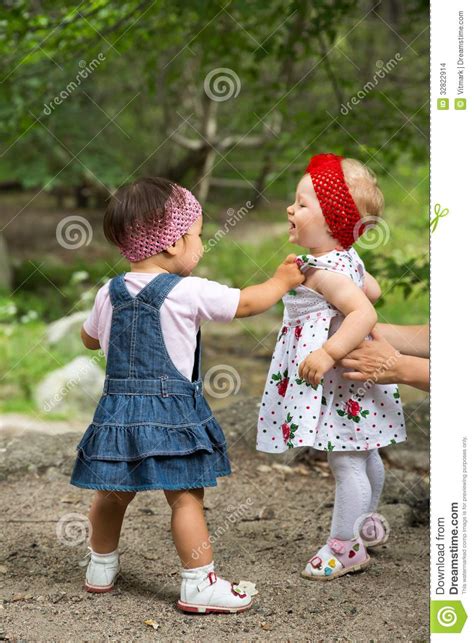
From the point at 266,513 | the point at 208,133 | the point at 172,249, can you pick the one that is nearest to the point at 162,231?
the point at 172,249

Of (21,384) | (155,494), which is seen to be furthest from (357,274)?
(21,384)

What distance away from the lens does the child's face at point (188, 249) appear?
2557mm

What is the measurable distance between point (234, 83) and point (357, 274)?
570 cm

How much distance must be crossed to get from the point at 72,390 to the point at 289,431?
12.4 ft

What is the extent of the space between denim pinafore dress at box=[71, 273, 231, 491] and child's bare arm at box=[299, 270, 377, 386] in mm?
349

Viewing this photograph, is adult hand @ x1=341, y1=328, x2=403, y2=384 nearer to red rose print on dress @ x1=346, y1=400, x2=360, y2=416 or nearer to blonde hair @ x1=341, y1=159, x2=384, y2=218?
red rose print on dress @ x1=346, y1=400, x2=360, y2=416

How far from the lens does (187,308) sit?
8.20 feet

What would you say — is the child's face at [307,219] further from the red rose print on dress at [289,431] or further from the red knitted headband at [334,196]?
the red rose print on dress at [289,431]

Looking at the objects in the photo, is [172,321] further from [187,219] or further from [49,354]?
[49,354]

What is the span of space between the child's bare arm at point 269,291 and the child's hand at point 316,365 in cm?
19

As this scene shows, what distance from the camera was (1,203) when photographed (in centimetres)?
1150

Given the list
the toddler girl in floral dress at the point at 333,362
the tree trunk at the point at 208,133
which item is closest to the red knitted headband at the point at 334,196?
the toddler girl in floral dress at the point at 333,362

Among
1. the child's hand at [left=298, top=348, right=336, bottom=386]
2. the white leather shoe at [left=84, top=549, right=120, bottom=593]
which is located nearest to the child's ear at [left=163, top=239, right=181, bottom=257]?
the child's hand at [left=298, top=348, right=336, bottom=386]
